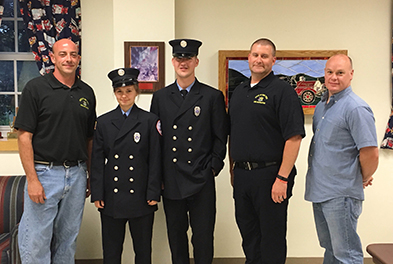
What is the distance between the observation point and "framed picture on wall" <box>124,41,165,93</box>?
251 cm

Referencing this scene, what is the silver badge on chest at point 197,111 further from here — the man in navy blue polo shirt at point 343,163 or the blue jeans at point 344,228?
the blue jeans at point 344,228

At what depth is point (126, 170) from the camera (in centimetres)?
193

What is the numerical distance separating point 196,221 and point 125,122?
774 millimetres

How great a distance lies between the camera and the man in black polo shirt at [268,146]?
1.84 metres

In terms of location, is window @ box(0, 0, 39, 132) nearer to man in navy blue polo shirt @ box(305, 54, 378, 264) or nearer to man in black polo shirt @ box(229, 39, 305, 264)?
man in black polo shirt @ box(229, 39, 305, 264)

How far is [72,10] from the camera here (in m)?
2.71

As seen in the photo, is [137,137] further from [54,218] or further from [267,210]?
[267,210]

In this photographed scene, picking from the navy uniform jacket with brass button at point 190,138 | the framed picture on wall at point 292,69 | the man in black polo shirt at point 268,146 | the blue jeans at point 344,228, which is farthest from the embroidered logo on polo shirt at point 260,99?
the framed picture on wall at point 292,69

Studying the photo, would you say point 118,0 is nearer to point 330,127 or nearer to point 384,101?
point 330,127

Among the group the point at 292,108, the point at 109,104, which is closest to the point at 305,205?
the point at 292,108

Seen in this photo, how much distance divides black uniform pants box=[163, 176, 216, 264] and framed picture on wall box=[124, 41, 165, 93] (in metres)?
0.97

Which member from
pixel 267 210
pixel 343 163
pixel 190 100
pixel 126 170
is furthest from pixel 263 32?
pixel 126 170

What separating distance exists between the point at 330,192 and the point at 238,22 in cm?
172

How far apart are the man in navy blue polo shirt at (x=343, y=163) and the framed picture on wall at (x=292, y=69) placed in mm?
956
